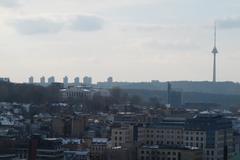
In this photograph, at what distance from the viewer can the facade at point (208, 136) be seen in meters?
42.8

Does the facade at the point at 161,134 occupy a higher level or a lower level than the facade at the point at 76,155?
higher

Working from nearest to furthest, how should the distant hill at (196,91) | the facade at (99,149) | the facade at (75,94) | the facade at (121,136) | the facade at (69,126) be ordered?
the facade at (99,149), the facade at (121,136), the facade at (69,126), the facade at (75,94), the distant hill at (196,91)

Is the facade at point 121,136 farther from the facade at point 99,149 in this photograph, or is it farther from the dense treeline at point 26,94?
the dense treeline at point 26,94

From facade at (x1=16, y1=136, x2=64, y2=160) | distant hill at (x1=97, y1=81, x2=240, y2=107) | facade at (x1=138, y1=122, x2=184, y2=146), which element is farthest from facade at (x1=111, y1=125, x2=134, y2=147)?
distant hill at (x1=97, y1=81, x2=240, y2=107)

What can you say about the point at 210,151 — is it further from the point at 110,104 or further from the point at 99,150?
the point at 110,104

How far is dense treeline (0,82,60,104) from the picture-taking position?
7400 cm

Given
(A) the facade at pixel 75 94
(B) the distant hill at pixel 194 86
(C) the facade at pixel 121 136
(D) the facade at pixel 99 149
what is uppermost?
(B) the distant hill at pixel 194 86

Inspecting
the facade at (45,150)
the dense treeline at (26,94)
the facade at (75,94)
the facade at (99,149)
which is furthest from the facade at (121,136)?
the facade at (75,94)

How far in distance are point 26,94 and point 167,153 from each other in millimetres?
37768

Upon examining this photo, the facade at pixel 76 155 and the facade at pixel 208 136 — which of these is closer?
the facade at pixel 76 155

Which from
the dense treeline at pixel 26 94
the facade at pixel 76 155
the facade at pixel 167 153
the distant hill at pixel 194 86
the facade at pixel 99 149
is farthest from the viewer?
the distant hill at pixel 194 86

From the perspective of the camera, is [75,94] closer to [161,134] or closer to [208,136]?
[161,134]

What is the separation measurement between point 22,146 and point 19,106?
29190 millimetres

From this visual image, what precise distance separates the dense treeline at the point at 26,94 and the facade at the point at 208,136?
29.8m
